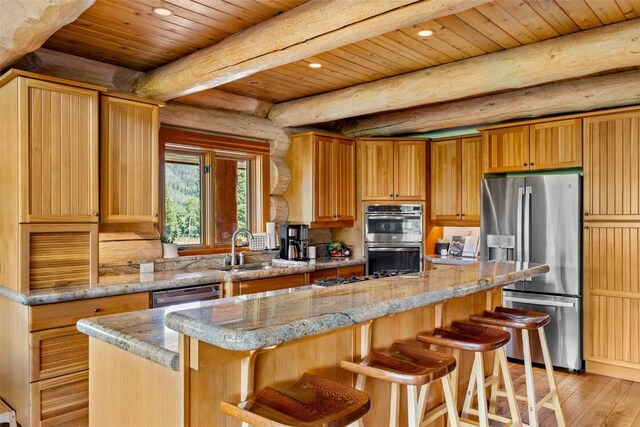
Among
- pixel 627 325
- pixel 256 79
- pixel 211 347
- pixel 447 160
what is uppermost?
pixel 256 79

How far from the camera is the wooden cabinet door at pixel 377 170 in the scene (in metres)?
5.26

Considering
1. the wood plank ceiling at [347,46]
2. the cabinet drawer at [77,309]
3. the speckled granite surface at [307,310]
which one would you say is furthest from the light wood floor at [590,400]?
the cabinet drawer at [77,309]

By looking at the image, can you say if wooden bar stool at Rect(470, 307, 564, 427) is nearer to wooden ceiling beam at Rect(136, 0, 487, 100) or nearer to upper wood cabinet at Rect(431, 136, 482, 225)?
wooden ceiling beam at Rect(136, 0, 487, 100)

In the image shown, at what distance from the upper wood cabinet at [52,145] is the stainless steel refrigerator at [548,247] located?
11.6 feet

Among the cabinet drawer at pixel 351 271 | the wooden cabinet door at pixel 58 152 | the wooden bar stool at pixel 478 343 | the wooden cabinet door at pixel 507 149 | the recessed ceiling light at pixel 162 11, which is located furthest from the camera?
the cabinet drawer at pixel 351 271

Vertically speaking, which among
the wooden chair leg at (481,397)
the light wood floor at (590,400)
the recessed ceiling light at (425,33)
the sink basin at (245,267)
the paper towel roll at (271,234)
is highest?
the recessed ceiling light at (425,33)

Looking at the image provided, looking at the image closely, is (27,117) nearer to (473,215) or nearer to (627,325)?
(473,215)

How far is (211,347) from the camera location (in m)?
1.49

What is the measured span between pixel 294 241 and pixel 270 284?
88 cm

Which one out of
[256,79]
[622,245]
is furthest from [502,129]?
[256,79]

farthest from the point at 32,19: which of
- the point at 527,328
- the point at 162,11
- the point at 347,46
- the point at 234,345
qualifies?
the point at 527,328

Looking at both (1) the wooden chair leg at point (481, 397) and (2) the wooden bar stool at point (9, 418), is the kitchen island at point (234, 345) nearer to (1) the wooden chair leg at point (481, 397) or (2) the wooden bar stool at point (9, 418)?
(1) the wooden chair leg at point (481, 397)

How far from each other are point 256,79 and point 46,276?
2.28 metres

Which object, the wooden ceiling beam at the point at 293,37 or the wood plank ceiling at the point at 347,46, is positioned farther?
the wood plank ceiling at the point at 347,46
